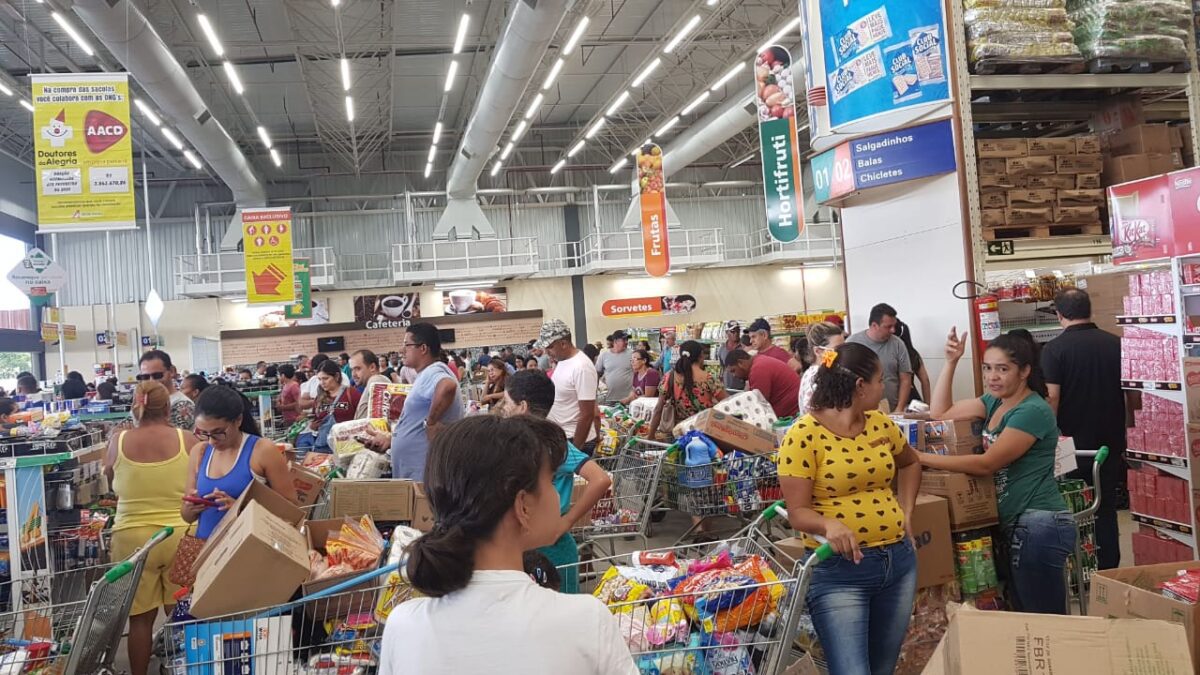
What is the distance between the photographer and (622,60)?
66.5ft

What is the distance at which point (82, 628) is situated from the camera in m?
2.84

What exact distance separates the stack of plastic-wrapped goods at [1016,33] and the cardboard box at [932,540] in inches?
137

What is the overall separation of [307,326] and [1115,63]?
76.9 ft

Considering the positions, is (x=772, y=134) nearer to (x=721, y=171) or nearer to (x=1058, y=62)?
(x=1058, y=62)

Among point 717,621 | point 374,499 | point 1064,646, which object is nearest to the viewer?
point 1064,646

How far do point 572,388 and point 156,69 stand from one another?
10.3 meters

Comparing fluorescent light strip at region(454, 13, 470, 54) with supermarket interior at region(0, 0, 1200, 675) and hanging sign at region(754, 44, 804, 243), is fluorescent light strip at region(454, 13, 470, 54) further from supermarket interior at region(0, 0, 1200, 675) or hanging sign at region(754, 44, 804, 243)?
hanging sign at region(754, 44, 804, 243)

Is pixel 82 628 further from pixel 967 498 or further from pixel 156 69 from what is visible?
pixel 156 69

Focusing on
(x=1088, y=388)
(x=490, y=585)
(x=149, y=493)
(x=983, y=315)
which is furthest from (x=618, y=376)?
(x=490, y=585)

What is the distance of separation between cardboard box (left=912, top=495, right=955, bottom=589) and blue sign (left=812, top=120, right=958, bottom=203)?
9.76 feet

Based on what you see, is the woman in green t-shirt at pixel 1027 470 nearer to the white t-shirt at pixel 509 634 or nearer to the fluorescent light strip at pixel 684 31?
the white t-shirt at pixel 509 634

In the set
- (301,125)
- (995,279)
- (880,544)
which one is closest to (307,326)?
(301,125)

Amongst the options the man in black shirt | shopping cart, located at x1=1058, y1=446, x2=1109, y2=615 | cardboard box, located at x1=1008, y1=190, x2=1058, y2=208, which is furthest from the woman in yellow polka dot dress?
cardboard box, located at x1=1008, y1=190, x2=1058, y2=208

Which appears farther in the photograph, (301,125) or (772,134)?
(301,125)
